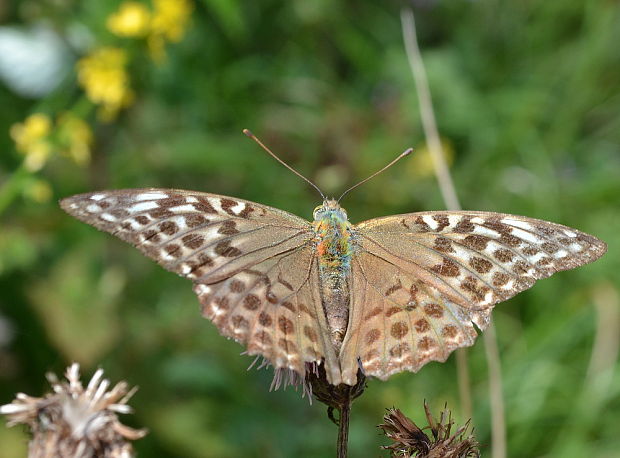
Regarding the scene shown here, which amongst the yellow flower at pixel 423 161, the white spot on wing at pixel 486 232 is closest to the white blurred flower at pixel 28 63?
the yellow flower at pixel 423 161

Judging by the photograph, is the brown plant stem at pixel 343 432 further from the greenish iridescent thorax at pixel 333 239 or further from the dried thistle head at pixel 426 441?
the greenish iridescent thorax at pixel 333 239

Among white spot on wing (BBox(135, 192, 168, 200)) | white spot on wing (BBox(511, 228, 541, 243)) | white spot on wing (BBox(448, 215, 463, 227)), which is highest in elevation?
white spot on wing (BBox(448, 215, 463, 227))

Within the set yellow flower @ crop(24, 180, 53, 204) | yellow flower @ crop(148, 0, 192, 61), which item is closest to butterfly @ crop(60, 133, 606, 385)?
yellow flower @ crop(24, 180, 53, 204)

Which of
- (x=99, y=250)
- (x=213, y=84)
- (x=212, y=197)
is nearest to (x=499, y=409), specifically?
(x=212, y=197)

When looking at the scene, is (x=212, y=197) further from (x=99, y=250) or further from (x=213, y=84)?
(x=213, y=84)

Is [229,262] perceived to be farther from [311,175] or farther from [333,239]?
[311,175]

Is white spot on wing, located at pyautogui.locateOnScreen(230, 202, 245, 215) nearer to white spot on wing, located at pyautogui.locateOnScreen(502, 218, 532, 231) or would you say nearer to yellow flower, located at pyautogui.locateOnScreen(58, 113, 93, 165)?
white spot on wing, located at pyautogui.locateOnScreen(502, 218, 532, 231)

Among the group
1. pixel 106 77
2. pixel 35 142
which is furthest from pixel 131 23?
pixel 35 142
